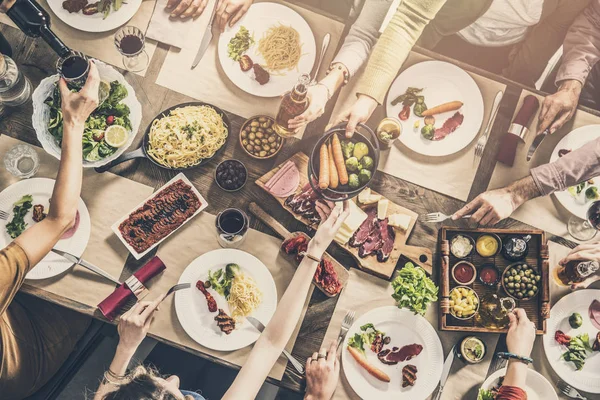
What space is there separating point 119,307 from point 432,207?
6.85ft

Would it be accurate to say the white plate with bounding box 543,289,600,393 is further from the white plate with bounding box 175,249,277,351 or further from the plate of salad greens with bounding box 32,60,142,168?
the plate of salad greens with bounding box 32,60,142,168

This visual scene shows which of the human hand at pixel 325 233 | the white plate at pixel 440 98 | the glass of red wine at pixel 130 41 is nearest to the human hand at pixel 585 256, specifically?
the white plate at pixel 440 98

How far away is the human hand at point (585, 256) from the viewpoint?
2809 mm

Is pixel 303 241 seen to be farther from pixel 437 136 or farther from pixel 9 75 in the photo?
pixel 9 75

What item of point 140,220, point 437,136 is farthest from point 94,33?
point 437,136

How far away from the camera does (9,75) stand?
8.99 ft

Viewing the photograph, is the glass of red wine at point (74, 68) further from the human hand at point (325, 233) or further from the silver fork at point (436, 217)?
the silver fork at point (436, 217)

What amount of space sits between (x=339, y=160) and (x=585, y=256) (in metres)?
1.65

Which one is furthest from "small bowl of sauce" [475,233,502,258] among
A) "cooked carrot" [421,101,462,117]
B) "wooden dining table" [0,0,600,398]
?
"cooked carrot" [421,101,462,117]

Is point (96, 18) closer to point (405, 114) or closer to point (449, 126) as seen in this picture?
point (405, 114)

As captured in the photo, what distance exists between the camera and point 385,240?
2.92 metres

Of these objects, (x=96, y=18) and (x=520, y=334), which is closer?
(x=520, y=334)

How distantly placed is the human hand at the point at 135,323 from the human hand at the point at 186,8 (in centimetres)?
182

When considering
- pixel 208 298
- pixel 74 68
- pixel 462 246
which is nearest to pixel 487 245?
pixel 462 246
